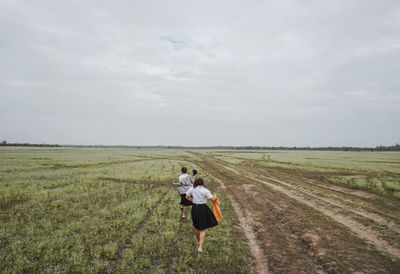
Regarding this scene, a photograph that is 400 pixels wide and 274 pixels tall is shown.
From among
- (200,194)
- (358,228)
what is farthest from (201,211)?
(358,228)

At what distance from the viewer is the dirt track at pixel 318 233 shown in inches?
373

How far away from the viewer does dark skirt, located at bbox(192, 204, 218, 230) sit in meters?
10.3

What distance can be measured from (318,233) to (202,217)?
5504mm

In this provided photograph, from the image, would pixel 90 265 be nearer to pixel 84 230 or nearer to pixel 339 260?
pixel 84 230

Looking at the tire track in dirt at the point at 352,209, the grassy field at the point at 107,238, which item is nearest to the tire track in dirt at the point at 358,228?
the tire track in dirt at the point at 352,209

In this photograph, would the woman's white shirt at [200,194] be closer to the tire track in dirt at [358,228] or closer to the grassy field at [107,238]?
the grassy field at [107,238]

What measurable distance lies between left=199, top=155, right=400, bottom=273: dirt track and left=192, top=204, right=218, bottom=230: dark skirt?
6.35 feet

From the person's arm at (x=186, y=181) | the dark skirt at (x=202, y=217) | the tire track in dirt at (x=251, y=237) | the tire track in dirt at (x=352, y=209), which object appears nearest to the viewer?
the tire track in dirt at (x=251, y=237)

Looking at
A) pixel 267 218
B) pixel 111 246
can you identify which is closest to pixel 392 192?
pixel 267 218

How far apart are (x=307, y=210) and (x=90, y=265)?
11.9m

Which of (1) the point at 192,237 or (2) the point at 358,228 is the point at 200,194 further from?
(2) the point at 358,228

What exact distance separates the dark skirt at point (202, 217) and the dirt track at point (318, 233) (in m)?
1.94

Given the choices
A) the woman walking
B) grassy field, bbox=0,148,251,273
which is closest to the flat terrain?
grassy field, bbox=0,148,251,273

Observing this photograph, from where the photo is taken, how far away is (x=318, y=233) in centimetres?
1249
